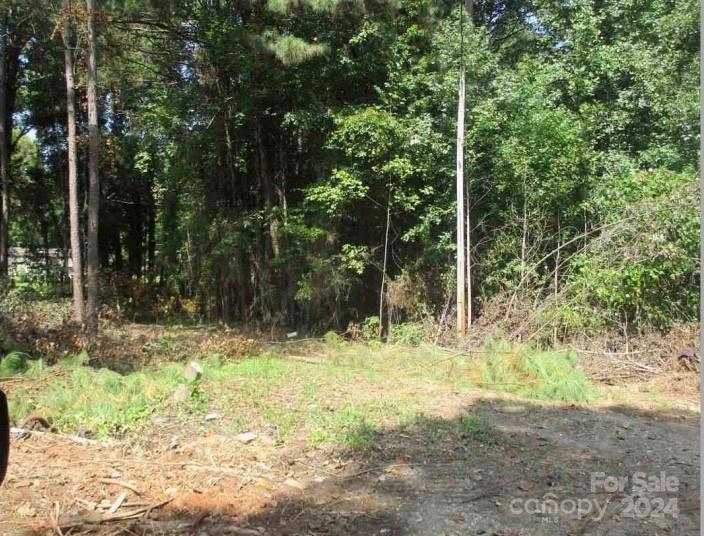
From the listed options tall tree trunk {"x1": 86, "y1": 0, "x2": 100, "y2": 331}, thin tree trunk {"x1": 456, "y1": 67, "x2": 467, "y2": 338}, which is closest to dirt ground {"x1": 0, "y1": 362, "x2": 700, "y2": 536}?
thin tree trunk {"x1": 456, "y1": 67, "x2": 467, "y2": 338}

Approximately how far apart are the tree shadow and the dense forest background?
4612 mm

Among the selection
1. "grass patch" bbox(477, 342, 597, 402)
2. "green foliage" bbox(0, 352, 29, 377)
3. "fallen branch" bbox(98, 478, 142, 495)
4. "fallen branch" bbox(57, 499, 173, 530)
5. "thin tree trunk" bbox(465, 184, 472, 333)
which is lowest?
"grass patch" bbox(477, 342, 597, 402)

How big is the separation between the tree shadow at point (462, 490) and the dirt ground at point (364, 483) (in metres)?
0.01

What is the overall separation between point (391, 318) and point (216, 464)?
8.05 meters

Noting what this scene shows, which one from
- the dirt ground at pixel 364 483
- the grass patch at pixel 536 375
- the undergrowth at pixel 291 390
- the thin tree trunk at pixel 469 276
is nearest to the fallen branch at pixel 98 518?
the dirt ground at pixel 364 483

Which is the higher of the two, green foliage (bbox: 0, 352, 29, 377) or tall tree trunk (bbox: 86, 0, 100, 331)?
tall tree trunk (bbox: 86, 0, 100, 331)

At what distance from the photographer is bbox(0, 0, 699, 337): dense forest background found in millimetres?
9773

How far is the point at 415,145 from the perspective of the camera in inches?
446

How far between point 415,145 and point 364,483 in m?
8.33

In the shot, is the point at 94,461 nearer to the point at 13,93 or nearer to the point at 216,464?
the point at 216,464

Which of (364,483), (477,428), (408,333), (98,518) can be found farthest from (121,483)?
(408,333)

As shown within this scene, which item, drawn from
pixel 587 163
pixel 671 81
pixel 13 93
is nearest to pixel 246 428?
pixel 587 163

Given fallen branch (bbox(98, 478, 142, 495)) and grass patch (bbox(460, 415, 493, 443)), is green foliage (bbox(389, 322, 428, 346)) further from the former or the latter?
fallen branch (bbox(98, 478, 142, 495))

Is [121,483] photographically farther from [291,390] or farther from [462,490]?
[291,390]
